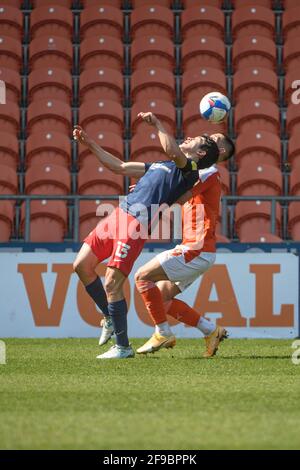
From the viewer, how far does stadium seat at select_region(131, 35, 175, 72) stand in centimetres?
1602

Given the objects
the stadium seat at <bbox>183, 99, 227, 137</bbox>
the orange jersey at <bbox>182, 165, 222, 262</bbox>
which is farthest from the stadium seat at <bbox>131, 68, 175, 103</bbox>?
the orange jersey at <bbox>182, 165, 222, 262</bbox>

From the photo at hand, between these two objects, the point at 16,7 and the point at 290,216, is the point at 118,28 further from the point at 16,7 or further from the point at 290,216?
the point at 290,216

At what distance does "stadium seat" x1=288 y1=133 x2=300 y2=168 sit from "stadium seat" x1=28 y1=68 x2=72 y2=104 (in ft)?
11.2

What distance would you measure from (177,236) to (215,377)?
4.46 meters

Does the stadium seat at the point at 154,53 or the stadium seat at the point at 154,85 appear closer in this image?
the stadium seat at the point at 154,85

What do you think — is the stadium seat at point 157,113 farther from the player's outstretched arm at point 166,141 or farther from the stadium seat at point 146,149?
the player's outstretched arm at point 166,141

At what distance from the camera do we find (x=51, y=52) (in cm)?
1603

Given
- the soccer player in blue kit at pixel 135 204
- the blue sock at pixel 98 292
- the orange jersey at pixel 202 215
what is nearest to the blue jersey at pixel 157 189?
the soccer player in blue kit at pixel 135 204

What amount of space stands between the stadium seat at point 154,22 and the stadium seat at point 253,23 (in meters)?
1.05

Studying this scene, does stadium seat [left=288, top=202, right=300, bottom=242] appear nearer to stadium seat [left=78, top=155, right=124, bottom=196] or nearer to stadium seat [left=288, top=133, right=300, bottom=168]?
stadium seat [left=288, top=133, right=300, bottom=168]

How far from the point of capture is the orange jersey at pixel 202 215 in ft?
27.0

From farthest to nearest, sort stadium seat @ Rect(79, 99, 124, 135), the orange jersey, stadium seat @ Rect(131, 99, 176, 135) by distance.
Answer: stadium seat @ Rect(79, 99, 124, 135) → stadium seat @ Rect(131, 99, 176, 135) → the orange jersey

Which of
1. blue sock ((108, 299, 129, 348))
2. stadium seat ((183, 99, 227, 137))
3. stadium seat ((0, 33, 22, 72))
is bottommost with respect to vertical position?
blue sock ((108, 299, 129, 348))

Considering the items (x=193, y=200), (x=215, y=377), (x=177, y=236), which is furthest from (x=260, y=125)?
(x=215, y=377)
